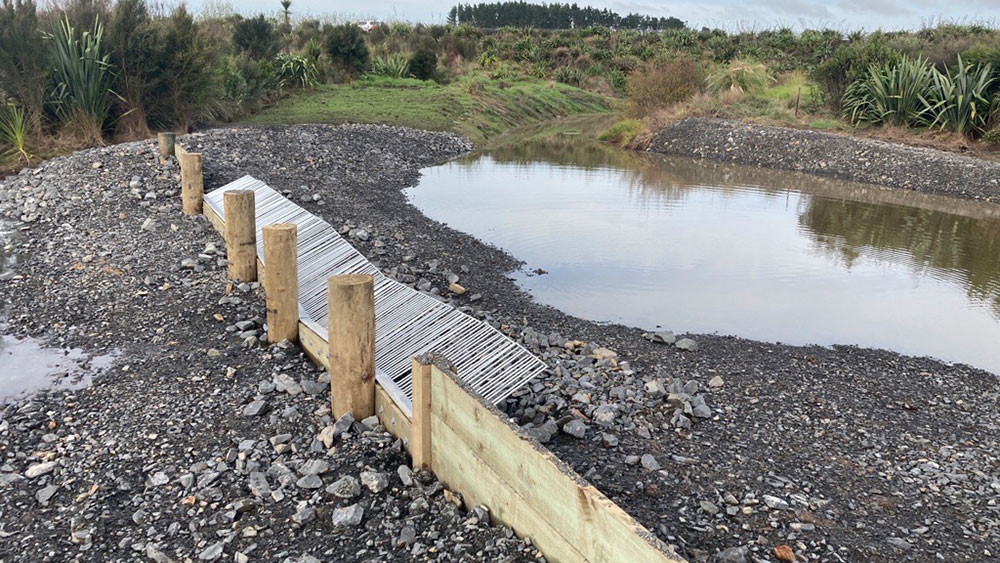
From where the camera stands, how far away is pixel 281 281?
477 centimetres

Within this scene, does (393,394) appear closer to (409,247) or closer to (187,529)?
(187,529)

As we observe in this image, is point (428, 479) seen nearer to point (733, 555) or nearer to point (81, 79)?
point (733, 555)

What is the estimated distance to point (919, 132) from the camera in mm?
17078

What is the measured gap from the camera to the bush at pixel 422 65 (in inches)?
1038

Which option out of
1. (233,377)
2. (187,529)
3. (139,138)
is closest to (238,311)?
(233,377)

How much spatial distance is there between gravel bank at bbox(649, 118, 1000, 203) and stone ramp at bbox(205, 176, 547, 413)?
12924mm

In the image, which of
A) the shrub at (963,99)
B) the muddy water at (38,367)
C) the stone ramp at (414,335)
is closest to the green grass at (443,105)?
the shrub at (963,99)

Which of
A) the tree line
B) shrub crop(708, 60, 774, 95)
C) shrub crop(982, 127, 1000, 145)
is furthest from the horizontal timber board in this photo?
the tree line

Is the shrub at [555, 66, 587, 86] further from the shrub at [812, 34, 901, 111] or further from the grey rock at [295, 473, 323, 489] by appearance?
the grey rock at [295, 473, 323, 489]

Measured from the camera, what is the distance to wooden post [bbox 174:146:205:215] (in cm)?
763

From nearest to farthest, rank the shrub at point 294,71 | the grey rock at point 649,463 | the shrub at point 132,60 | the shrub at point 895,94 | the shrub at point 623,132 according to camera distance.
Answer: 1. the grey rock at point 649,463
2. the shrub at point 132,60
3. the shrub at point 895,94
4. the shrub at point 294,71
5. the shrub at point 623,132

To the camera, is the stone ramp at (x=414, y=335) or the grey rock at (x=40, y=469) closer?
the grey rock at (x=40, y=469)

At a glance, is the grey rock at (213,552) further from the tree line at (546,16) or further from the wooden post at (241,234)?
the tree line at (546,16)

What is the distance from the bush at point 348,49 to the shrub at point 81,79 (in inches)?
476
